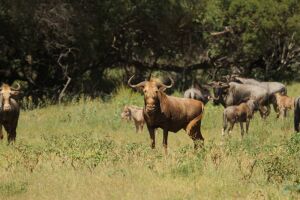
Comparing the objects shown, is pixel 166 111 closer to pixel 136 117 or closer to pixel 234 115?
pixel 234 115

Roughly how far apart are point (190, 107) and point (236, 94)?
7741 millimetres

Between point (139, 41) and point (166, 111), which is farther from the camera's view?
point (139, 41)

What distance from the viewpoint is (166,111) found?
1377 cm

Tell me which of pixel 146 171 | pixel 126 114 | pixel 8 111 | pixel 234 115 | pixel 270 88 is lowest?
pixel 126 114

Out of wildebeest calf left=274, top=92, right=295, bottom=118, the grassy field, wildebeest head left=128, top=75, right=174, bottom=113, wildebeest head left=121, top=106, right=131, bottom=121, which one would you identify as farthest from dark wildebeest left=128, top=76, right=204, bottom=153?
wildebeest calf left=274, top=92, right=295, bottom=118

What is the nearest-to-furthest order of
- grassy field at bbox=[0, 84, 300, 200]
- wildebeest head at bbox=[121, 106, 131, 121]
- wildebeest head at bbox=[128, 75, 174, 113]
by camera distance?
grassy field at bbox=[0, 84, 300, 200] < wildebeest head at bbox=[128, 75, 174, 113] < wildebeest head at bbox=[121, 106, 131, 121]

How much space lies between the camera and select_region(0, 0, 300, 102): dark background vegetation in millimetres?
26547

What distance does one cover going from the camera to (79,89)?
30.0 meters

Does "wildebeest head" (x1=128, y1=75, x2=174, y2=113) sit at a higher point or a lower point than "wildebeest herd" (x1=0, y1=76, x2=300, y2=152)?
higher

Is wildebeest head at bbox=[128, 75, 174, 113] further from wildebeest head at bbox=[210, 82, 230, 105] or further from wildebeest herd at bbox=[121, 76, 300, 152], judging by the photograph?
wildebeest head at bbox=[210, 82, 230, 105]

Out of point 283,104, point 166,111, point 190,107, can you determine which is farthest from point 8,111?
point 283,104

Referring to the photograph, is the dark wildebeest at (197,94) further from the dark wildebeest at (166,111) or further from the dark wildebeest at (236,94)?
the dark wildebeest at (166,111)

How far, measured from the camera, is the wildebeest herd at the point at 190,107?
13.7 meters

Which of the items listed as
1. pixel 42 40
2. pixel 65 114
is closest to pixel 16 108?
pixel 65 114
